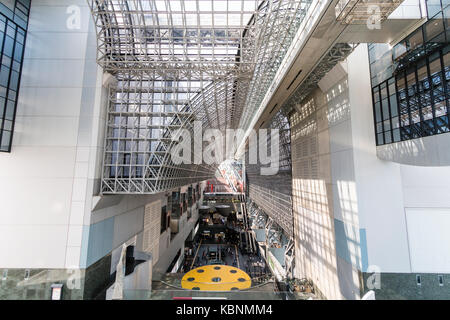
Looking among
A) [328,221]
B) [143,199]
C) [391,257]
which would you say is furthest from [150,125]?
[391,257]

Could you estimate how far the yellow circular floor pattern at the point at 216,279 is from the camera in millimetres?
11486

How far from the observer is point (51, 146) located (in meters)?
10.4

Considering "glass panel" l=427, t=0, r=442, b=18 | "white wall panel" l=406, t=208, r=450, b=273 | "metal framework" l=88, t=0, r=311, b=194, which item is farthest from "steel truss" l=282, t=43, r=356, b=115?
"white wall panel" l=406, t=208, r=450, b=273

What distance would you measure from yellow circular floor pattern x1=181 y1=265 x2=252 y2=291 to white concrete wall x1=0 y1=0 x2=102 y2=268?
6098 millimetres

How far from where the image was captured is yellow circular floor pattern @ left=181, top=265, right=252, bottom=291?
11.5 m

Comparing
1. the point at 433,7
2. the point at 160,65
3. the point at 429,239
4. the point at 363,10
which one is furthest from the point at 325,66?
the point at 429,239

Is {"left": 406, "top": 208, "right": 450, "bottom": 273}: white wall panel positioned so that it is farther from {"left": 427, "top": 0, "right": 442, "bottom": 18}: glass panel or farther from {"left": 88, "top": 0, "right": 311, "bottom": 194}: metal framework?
{"left": 88, "top": 0, "right": 311, "bottom": 194}: metal framework

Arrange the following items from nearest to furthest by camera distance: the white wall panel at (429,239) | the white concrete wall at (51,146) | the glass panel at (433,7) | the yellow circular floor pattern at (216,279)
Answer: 1. the glass panel at (433,7)
2. the white wall panel at (429,239)
3. the white concrete wall at (51,146)
4. the yellow circular floor pattern at (216,279)

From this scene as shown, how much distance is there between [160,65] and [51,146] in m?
7.00

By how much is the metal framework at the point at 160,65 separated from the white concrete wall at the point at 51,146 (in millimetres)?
1117

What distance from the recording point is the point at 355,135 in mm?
10430

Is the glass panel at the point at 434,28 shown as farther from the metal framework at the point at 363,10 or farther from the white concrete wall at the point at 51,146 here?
the white concrete wall at the point at 51,146

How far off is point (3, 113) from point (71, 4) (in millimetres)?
6810

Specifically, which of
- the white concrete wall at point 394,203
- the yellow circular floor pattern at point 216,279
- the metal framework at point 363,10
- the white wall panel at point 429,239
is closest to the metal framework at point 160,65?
the metal framework at point 363,10
